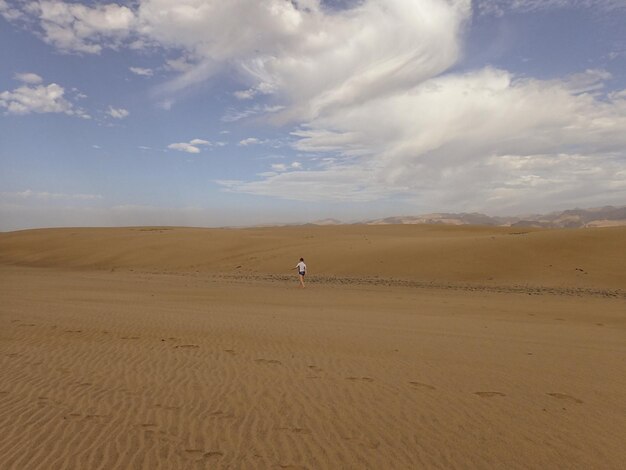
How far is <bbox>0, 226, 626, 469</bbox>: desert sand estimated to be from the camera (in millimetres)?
4859

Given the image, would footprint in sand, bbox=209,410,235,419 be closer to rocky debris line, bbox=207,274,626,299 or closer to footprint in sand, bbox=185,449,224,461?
footprint in sand, bbox=185,449,224,461

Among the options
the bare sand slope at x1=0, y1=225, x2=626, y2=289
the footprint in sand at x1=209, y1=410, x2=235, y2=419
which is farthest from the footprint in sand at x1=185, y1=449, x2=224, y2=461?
the bare sand slope at x1=0, y1=225, x2=626, y2=289

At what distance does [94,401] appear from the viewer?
245 inches

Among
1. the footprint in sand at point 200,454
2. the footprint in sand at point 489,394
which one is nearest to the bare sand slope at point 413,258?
the footprint in sand at point 489,394

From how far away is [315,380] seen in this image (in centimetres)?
725

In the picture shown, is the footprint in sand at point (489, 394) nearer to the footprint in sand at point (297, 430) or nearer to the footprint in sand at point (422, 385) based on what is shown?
the footprint in sand at point (422, 385)

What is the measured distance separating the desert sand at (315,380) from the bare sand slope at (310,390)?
3 cm

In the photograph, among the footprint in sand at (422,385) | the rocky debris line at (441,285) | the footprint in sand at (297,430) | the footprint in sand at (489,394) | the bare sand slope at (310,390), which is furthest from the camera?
the rocky debris line at (441,285)

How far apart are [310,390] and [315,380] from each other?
502 mm

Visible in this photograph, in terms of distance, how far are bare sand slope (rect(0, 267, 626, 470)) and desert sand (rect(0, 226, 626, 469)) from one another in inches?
1.2

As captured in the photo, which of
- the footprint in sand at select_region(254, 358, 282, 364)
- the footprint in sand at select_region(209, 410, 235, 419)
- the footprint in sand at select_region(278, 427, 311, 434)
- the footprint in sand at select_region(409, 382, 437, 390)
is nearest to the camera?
the footprint in sand at select_region(278, 427, 311, 434)

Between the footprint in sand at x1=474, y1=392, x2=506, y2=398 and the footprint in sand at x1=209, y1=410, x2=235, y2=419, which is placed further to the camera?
the footprint in sand at x1=474, y1=392, x2=506, y2=398

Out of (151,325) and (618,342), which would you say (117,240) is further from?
(618,342)

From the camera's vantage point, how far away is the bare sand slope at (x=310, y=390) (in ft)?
15.8
